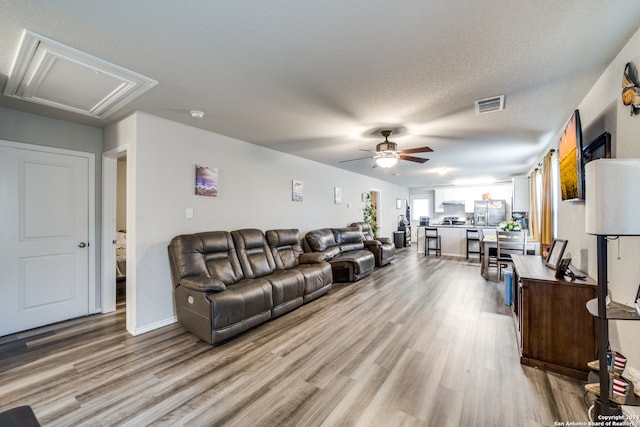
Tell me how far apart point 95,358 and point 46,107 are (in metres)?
2.67

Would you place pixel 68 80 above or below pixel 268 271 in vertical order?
above

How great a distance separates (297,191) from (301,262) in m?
1.51

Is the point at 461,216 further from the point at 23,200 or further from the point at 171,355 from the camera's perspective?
the point at 23,200

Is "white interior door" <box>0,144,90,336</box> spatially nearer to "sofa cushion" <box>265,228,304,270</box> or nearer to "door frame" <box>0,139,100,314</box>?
"door frame" <box>0,139,100,314</box>

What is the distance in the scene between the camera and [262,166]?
452 centimetres

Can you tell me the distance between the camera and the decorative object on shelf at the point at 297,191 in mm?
5172

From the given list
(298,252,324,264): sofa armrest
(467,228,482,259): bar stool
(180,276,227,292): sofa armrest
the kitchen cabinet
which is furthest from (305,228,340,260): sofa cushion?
the kitchen cabinet

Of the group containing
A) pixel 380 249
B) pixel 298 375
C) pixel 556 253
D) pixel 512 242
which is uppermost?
pixel 556 253

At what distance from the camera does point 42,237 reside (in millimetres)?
3133

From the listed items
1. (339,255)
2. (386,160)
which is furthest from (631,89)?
(339,255)

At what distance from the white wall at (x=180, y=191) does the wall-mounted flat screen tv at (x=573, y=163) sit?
3.89 m

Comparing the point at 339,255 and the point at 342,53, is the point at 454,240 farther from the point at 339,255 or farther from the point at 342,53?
the point at 342,53

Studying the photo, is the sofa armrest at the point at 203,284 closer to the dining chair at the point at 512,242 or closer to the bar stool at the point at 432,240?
the dining chair at the point at 512,242

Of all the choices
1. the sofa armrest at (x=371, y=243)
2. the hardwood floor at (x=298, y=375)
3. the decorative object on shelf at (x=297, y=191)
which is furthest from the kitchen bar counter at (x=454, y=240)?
the decorative object on shelf at (x=297, y=191)
